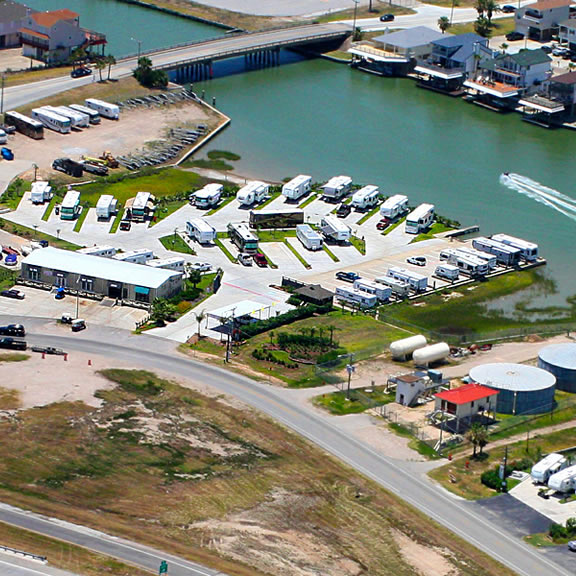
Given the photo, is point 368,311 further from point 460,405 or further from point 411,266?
point 460,405

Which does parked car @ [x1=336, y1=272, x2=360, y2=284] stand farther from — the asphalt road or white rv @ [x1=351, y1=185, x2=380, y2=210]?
the asphalt road

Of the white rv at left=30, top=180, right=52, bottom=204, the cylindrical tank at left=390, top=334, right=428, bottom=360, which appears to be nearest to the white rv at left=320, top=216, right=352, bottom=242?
the white rv at left=30, top=180, right=52, bottom=204

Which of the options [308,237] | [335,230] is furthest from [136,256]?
[335,230]

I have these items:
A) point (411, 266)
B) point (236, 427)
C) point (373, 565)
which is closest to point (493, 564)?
point (373, 565)

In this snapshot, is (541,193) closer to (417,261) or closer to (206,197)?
(417,261)

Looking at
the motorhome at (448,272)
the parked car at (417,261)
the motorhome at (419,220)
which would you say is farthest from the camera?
the motorhome at (419,220)

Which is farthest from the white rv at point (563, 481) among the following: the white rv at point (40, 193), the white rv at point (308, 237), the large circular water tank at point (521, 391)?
the white rv at point (40, 193)

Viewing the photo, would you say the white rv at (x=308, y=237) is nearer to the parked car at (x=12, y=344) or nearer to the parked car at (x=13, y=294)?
the parked car at (x=13, y=294)
